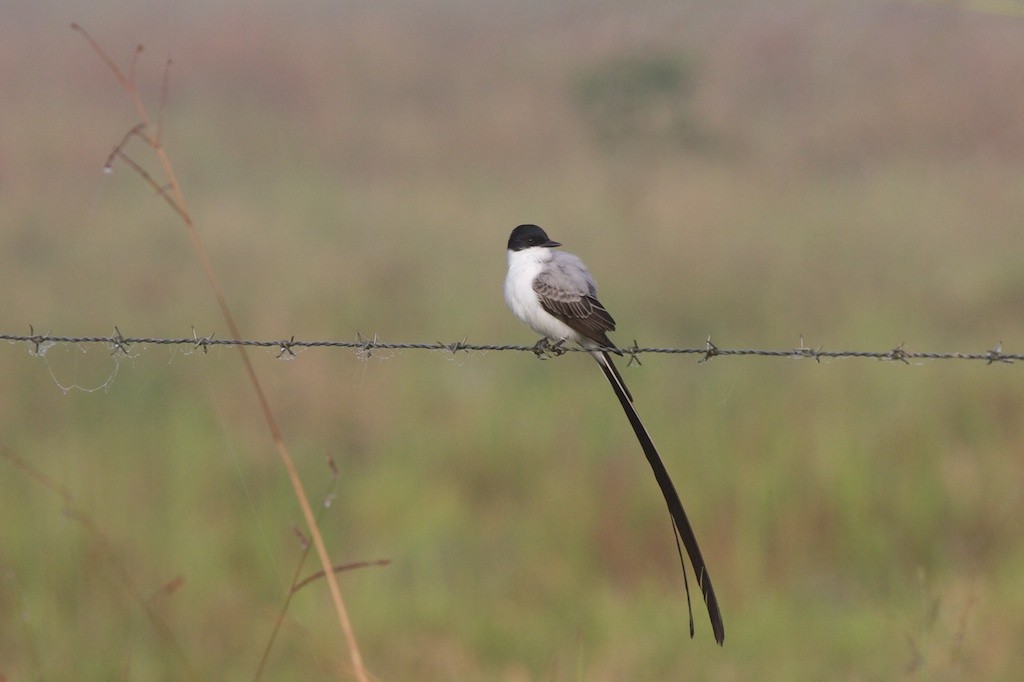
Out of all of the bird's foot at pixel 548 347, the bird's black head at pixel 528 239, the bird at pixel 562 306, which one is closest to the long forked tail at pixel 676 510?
the bird at pixel 562 306

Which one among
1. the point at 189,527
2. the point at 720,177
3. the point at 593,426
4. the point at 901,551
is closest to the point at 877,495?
the point at 901,551

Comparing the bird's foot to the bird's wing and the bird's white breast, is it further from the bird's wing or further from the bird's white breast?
the bird's wing

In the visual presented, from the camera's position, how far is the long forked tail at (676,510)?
341 cm

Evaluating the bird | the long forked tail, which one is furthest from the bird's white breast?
the long forked tail

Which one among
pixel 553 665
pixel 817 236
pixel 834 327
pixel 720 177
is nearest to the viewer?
pixel 553 665

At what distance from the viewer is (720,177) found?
51.3ft

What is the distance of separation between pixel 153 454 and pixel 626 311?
444 centimetres

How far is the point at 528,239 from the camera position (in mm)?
4793

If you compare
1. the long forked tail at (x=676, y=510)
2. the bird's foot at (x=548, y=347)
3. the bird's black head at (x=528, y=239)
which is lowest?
the long forked tail at (x=676, y=510)

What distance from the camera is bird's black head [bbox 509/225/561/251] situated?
4773 mm

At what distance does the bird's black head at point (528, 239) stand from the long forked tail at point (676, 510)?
50cm

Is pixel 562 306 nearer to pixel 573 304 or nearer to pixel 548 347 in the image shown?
pixel 573 304

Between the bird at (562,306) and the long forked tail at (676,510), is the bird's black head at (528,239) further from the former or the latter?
the long forked tail at (676,510)

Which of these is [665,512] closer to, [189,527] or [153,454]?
[189,527]
